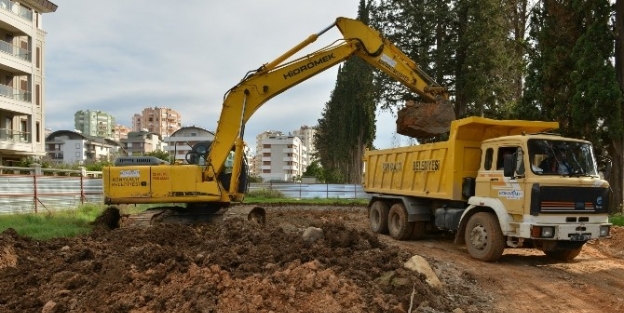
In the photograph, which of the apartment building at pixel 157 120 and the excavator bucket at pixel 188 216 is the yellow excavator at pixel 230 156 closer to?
the excavator bucket at pixel 188 216

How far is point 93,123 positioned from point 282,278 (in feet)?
562

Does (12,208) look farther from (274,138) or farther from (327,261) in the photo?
(274,138)

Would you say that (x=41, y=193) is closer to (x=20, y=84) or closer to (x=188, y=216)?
(x=188, y=216)

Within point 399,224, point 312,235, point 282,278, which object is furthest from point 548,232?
point 282,278

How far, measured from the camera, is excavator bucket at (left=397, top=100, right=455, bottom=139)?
13125 mm

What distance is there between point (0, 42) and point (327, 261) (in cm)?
3210

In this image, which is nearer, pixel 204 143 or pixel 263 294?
A: pixel 263 294

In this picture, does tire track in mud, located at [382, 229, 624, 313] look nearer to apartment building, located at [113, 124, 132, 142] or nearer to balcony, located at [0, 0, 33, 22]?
balcony, located at [0, 0, 33, 22]

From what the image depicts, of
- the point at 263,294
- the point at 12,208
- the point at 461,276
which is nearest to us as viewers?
the point at 263,294

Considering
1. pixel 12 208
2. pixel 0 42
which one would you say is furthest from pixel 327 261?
pixel 0 42

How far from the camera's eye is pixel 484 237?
10.4m

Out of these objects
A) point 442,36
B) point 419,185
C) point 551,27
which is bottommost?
point 419,185

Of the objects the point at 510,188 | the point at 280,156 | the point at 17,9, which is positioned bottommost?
the point at 510,188

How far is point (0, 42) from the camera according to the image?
32.2 metres
